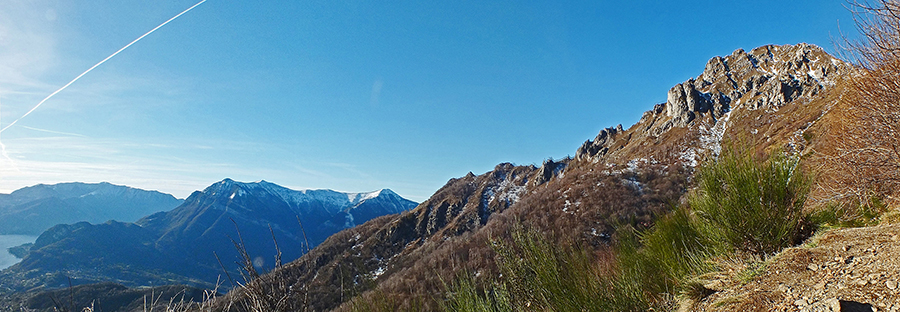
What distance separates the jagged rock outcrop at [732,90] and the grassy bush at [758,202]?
8612 cm

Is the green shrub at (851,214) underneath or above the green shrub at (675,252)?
above

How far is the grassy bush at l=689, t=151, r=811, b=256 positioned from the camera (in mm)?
3496

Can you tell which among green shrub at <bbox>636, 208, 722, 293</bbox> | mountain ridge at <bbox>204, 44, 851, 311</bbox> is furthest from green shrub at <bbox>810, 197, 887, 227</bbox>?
mountain ridge at <bbox>204, 44, 851, 311</bbox>

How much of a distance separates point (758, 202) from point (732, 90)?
390 feet

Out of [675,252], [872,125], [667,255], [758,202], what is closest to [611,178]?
[872,125]

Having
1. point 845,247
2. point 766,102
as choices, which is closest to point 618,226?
point 845,247

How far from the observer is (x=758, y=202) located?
11.4 feet

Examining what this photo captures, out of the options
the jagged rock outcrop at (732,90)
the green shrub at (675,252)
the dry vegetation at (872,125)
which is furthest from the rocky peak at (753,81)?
the green shrub at (675,252)

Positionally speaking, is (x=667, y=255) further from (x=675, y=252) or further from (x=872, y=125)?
(x=872, y=125)

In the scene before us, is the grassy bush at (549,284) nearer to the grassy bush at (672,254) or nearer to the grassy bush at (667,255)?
the grassy bush at (667,255)

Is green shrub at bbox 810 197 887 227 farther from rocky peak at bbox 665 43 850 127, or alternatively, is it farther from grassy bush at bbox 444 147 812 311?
rocky peak at bbox 665 43 850 127

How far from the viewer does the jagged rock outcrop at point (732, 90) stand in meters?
79.9

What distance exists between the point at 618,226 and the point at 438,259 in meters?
63.0

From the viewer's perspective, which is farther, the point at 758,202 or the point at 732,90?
the point at 732,90
